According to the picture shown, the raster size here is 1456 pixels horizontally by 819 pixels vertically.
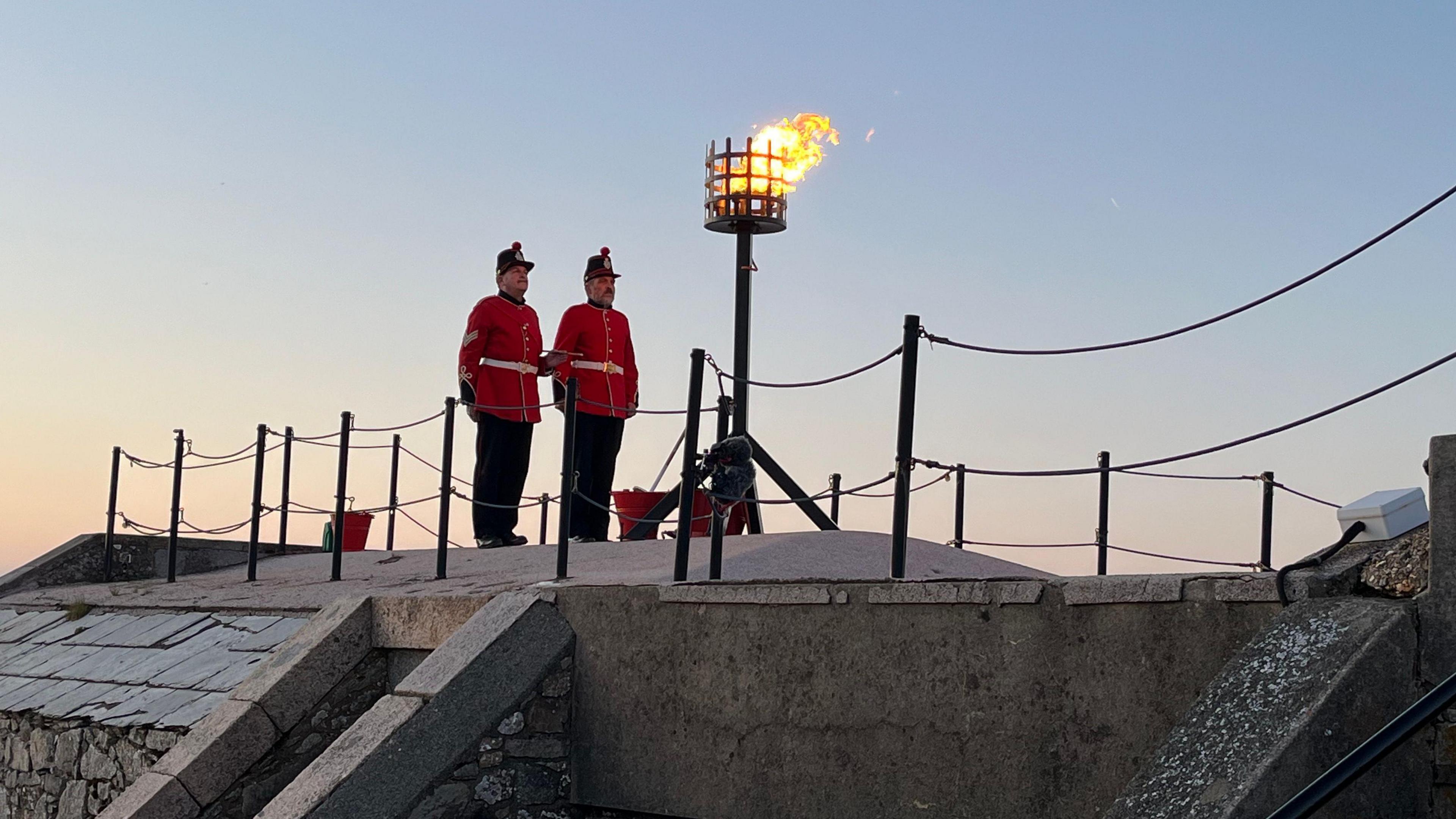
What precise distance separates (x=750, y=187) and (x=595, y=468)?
7.79ft

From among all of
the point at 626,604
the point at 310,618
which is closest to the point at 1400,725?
the point at 626,604

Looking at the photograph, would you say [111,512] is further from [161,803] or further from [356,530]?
[161,803]

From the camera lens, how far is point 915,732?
524 cm

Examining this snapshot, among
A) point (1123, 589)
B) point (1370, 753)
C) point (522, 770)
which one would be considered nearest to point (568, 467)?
point (522, 770)

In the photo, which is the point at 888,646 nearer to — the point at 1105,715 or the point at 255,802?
the point at 1105,715

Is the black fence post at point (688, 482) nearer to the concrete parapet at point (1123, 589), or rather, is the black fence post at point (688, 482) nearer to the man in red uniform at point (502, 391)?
the concrete parapet at point (1123, 589)

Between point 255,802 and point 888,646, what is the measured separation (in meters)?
3.21

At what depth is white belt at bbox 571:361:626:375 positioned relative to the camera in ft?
34.9

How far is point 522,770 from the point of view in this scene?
6301 mm

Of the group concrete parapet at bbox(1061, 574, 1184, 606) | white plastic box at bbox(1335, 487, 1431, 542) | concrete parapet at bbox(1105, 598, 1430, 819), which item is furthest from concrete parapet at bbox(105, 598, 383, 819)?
white plastic box at bbox(1335, 487, 1431, 542)

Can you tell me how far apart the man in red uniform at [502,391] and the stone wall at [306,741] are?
10.3ft

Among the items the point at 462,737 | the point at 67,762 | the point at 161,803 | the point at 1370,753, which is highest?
the point at 1370,753

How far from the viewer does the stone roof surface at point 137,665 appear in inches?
311

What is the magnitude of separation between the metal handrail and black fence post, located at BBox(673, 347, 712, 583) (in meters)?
3.56
